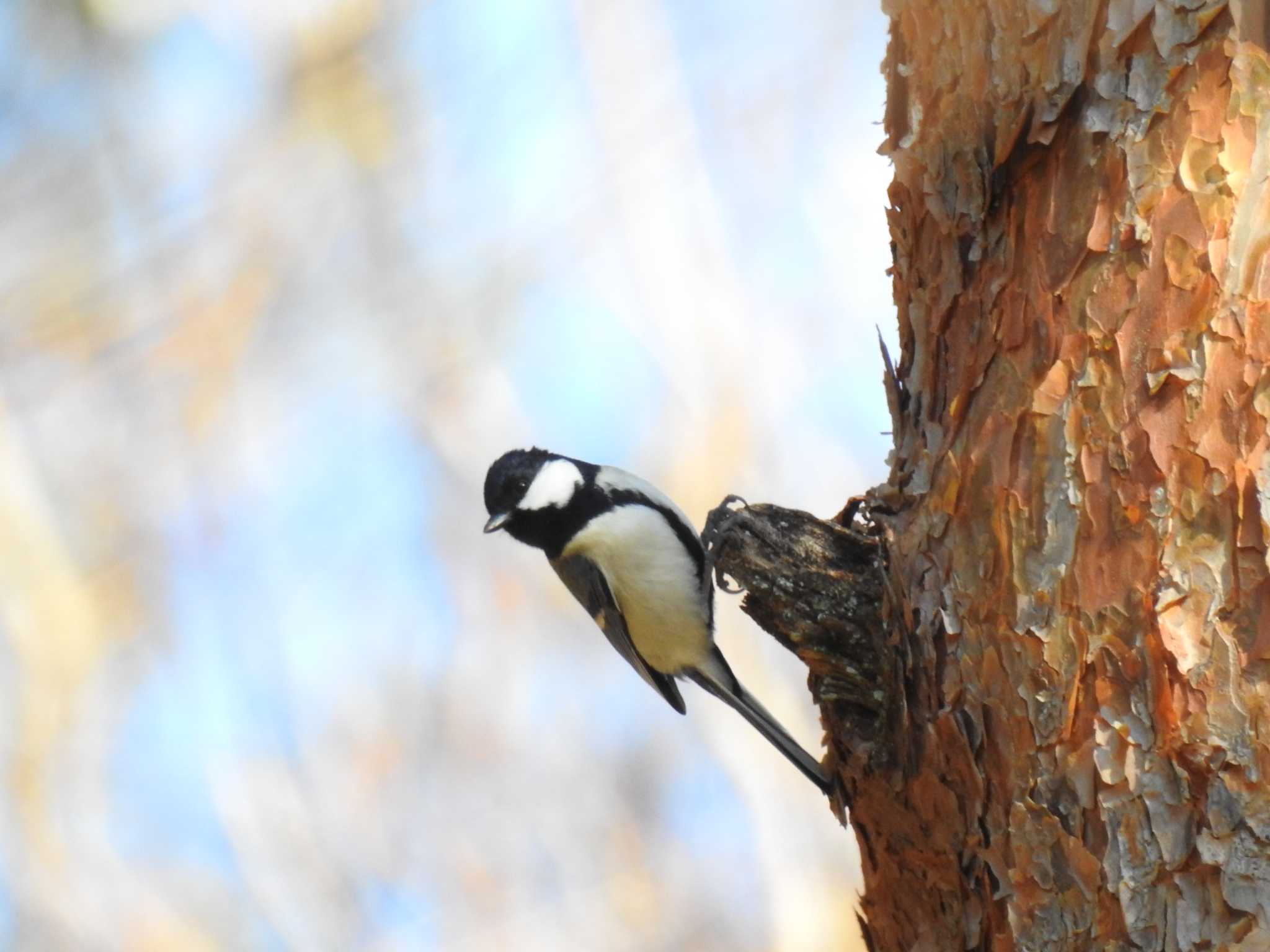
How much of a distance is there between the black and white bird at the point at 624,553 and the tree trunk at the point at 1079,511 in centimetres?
153

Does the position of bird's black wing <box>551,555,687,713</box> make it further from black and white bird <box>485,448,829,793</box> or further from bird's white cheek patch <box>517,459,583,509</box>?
bird's white cheek patch <box>517,459,583,509</box>

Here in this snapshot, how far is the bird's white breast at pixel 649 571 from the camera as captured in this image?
3.43 metres

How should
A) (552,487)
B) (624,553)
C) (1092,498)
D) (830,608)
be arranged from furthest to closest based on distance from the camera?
1. (552,487)
2. (624,553)
3. (830,608)
4. (1092,498)

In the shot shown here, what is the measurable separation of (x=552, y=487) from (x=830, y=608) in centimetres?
174

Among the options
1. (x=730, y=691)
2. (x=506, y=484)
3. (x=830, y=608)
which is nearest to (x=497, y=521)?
(x=506, y=484)

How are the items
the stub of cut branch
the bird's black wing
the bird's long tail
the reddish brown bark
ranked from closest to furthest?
the reddish brown bark
the stub of cut branch
the bird's long tail
the bird's black wing

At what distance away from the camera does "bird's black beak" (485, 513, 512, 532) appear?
11.3 feet

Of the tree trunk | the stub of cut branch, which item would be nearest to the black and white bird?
the stub of cut branch

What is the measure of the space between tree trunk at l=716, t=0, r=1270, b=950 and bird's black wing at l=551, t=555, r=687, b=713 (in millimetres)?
1632

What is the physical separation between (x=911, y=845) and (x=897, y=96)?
47.2 inches

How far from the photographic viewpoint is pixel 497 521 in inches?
136

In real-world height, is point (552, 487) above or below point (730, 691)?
above

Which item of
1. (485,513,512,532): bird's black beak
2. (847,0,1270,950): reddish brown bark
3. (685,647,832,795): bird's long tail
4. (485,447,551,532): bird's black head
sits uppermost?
(485,447,551,532): bird's black head

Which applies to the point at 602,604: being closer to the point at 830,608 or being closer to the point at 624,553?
the point at 624,553
